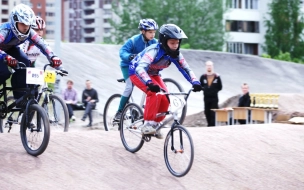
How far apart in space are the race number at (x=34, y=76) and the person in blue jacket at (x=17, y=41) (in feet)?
0.66

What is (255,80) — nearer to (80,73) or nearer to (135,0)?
(80,73)

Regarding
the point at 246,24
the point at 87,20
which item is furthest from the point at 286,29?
the point at 87,20

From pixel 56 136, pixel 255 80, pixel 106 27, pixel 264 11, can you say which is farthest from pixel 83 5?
pixel 56 136

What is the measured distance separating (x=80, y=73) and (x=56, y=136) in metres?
18.6

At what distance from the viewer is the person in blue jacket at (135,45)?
11.5m

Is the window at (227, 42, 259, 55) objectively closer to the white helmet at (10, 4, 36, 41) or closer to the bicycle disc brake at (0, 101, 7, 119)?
the bicycle disc brake at (0, 101, 7, 119)

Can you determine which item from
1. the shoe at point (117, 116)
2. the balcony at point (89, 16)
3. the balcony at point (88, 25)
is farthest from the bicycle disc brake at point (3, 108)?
the balcony at point (88, 25)

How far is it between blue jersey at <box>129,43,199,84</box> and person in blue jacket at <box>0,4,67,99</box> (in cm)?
115

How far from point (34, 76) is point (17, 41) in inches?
23.0

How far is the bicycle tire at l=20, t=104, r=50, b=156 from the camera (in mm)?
9484

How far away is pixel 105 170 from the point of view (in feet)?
31.6

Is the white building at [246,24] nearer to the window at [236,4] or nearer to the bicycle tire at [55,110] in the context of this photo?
the window at [236,4]

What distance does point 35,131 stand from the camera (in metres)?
9.82

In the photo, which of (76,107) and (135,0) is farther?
(135,0)
